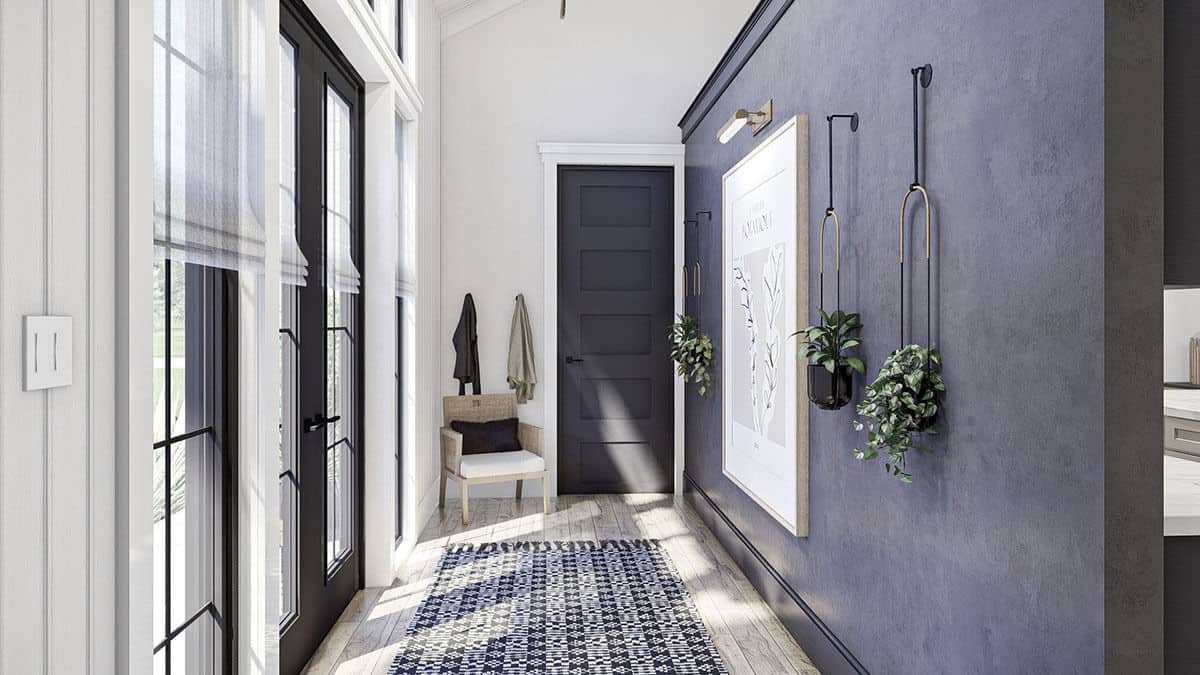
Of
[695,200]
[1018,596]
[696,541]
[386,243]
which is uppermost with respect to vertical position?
[695,200]

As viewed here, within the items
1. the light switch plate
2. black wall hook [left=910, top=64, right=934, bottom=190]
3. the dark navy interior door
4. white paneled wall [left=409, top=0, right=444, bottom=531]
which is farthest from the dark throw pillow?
the light switch plate

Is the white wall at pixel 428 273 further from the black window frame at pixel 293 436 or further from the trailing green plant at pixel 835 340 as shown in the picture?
the trailing green plant at pixel 835 340

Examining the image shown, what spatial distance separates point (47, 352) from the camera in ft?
3.77

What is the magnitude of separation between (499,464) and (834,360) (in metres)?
2.88

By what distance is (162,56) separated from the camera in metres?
1.57

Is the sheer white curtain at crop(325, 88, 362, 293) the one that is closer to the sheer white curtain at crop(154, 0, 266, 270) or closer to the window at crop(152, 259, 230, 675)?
the sheer white curtain at crop(154, 0, 266, 270)

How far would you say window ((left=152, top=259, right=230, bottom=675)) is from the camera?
1709 millimetres

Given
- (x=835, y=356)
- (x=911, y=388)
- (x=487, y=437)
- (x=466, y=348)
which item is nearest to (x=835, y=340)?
(x=835, y=356)

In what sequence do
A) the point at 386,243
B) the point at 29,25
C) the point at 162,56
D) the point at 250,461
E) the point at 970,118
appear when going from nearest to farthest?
the point at 29,25, the point at 162,56, the point at 970,118, the point at 250,461, the point at 386,243

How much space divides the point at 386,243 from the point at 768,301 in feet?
5.64

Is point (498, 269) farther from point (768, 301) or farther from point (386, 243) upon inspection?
point (768, 301)

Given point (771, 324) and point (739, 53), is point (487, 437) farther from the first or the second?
point (739, 53)

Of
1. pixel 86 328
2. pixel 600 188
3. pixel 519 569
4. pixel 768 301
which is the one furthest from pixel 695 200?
pixel 86 328

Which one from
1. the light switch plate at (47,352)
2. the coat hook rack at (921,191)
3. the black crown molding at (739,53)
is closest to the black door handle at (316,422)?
→ the light switch plate at (47,352)
